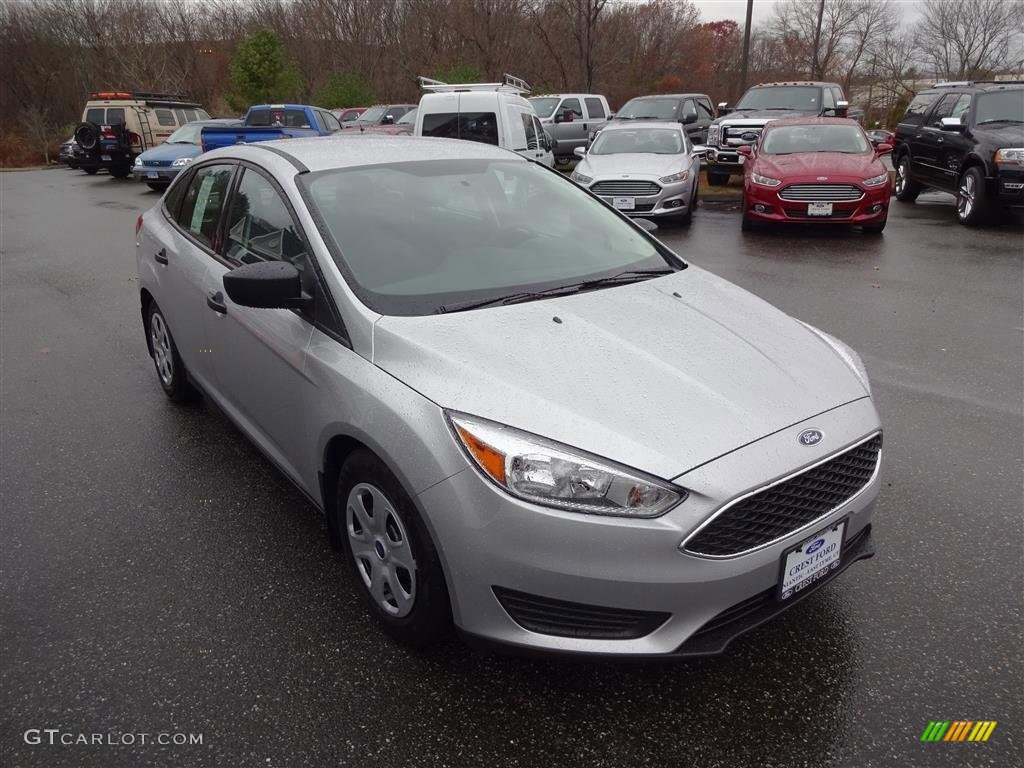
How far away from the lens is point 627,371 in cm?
256

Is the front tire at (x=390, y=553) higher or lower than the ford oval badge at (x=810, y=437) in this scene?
lower

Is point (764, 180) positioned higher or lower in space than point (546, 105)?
lower

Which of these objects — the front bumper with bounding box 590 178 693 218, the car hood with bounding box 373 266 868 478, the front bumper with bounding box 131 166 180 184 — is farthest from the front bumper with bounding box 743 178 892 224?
the front bumper with bounding box 131 166 180 184

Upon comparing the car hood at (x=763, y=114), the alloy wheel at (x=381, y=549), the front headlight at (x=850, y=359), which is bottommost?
the alloy wheel at (x=381, y=549)

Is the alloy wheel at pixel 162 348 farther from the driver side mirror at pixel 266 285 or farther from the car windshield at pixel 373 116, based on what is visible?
the car windshield at pixel 373 116

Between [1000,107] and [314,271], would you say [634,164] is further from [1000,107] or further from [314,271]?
[314,271]

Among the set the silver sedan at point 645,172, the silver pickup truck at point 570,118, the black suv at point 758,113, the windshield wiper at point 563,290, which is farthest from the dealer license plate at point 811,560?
the silver pickup truck at point 570,118

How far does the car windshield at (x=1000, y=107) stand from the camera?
11195mm

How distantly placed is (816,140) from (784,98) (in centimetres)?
586

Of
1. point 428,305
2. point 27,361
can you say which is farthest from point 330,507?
point 27,361

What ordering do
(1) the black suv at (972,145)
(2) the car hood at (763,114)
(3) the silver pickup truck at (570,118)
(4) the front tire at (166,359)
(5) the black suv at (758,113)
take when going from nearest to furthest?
(4) the front tire at (166,359) → (1) the black suv at (972,145) → (5) the black suv at (758,113) → (2) the car hood at (763,114) → (3) the silver pickup truck at (570,118)

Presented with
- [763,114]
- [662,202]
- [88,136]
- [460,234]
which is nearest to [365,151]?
[460,234]

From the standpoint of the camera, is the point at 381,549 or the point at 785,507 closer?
the point at 785,507

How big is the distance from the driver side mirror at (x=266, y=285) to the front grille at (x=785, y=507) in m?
1.63
